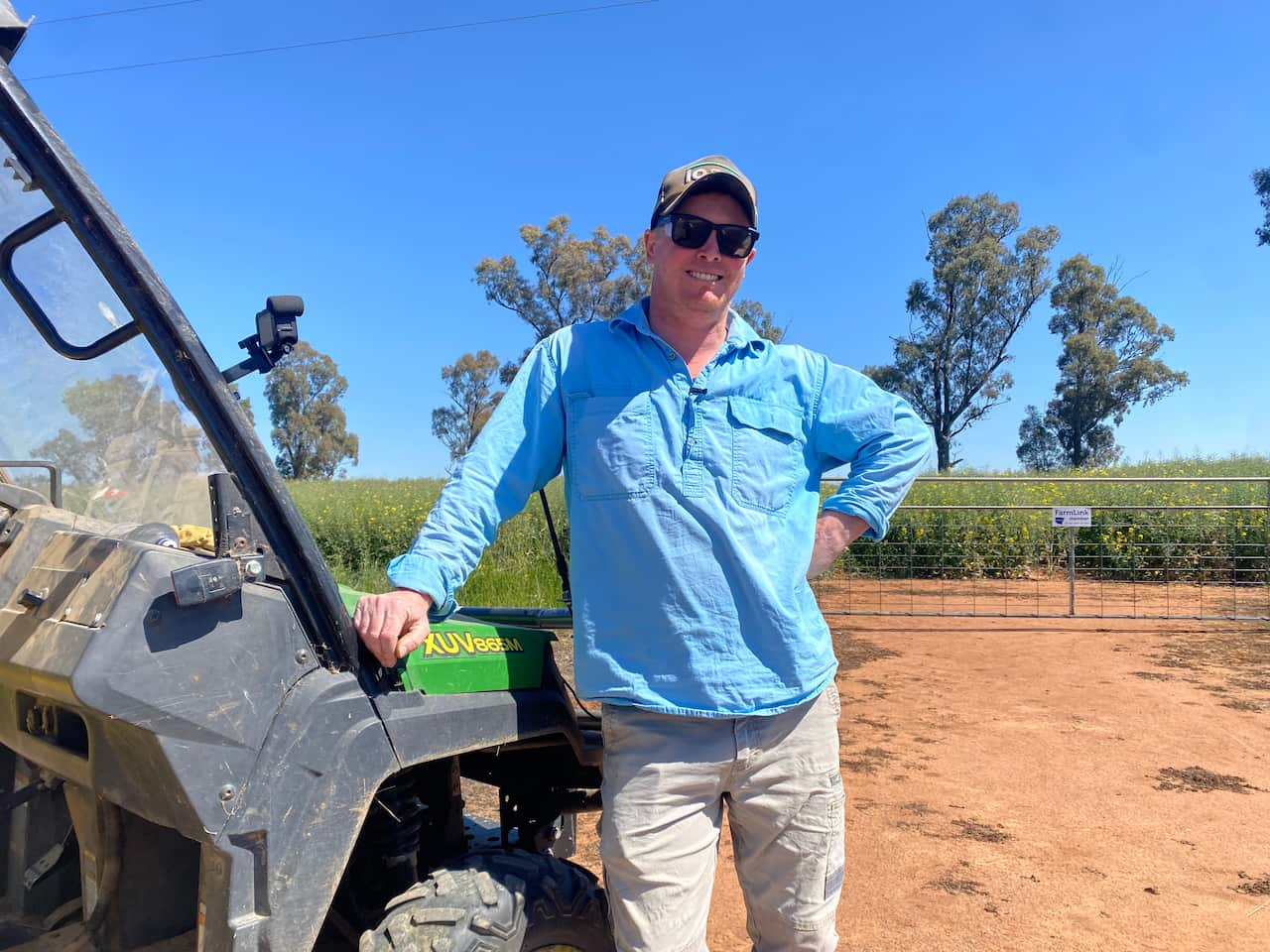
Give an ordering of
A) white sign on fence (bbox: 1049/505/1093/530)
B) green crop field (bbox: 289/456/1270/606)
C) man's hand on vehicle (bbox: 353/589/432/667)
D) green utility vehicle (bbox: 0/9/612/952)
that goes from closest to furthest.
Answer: green utility vehicle (bbox: 0/9/612/952)
man's hand on vehicle (bbox: 353/589/432/667)
white sign on fence (bbox: 1049/505/1093/530)
green crop field (bbox: 289/456/1270/606)

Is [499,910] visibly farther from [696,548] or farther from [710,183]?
[710,183]

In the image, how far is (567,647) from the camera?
827 centimetres

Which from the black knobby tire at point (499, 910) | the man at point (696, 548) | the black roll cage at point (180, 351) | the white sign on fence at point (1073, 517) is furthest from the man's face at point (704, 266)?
the white sign on fence at point (1073, 517)

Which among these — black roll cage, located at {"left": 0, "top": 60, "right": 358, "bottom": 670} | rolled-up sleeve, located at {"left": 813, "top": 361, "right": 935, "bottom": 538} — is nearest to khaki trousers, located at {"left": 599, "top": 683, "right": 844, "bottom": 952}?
rolled-up sleeve, located at {"left": 813, "top": 361, "right": 935, "bottom": 538}

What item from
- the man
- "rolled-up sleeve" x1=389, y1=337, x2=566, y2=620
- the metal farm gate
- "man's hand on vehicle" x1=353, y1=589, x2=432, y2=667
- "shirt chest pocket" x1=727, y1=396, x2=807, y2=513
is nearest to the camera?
"man's hand on vehicle" x1=353, y1=589, x2=432, y2=667

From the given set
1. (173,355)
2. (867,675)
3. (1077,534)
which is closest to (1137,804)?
(867,675)

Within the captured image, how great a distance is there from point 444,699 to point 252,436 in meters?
0.66

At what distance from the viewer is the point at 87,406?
1.94m

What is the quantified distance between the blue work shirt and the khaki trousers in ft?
0.26

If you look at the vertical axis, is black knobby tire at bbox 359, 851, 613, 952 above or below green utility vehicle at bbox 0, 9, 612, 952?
below

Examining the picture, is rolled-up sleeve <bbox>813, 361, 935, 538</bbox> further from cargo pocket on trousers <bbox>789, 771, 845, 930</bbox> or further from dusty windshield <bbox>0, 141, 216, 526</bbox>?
dusty windshield <bbox>0, 141, 216, 526</bbox>

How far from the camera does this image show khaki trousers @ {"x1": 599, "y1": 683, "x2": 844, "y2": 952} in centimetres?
199

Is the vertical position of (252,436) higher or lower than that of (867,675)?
higher

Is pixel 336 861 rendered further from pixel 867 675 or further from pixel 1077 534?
pixel 1077 534
